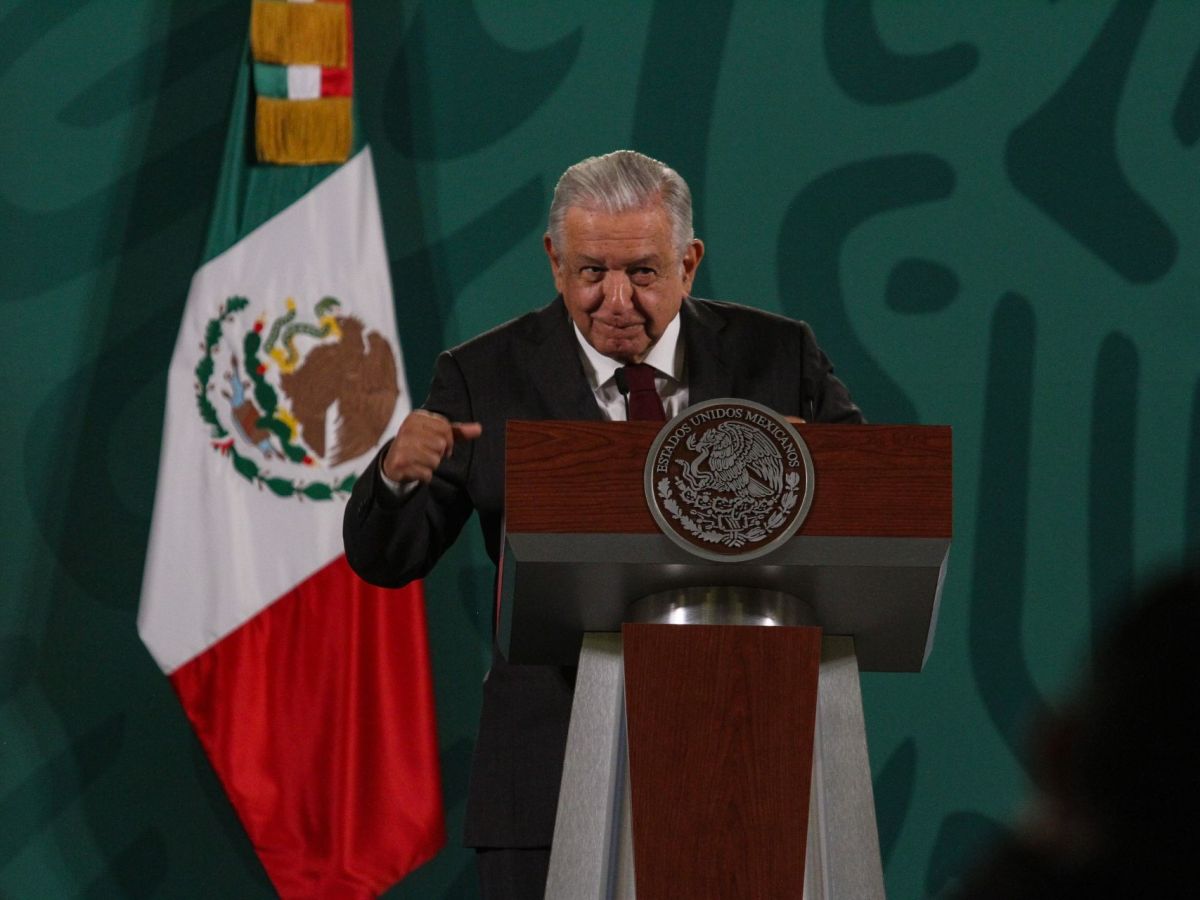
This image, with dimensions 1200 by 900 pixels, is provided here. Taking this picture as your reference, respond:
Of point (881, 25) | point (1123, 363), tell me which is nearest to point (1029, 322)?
point (1123, 363)

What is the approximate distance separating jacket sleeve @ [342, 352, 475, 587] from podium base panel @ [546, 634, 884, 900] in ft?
1.42

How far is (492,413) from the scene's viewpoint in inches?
85.2

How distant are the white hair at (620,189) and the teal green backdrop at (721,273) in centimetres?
162

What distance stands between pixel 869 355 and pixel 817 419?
174 cm

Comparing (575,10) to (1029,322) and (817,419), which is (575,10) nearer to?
(1029,322)

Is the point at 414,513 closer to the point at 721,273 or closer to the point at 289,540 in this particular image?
the point at 289,540

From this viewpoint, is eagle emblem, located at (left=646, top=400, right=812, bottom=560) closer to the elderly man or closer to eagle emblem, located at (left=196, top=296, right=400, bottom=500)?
the elderly man

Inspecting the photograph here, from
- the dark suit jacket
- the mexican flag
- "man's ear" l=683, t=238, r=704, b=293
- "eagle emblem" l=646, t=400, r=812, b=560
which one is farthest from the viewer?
the mexican flag

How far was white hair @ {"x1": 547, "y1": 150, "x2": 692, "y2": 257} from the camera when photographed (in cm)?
219

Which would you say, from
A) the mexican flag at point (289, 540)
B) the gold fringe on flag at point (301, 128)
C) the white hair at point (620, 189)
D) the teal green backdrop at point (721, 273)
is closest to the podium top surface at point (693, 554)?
the white hair at point (620, 189)

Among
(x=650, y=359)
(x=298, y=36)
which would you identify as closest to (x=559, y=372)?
(x=650, y=359)

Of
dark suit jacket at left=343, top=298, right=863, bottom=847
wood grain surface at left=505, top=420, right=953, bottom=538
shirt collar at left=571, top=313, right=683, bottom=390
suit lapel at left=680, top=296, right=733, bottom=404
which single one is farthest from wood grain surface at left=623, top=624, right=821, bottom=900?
shirt collar at left=571, top=313, right=683, bottom=390

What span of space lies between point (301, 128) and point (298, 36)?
188 millimetres

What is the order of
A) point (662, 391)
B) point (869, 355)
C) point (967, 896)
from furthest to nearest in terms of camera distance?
point (869, 355) → point (662, 391) → point (967, 896)
